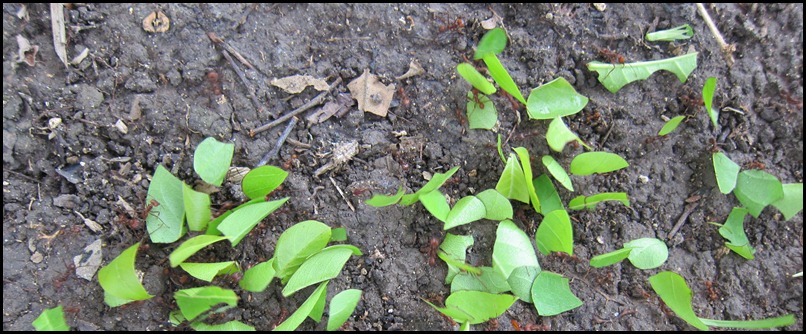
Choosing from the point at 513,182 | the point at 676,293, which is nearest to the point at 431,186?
the point at 513,182

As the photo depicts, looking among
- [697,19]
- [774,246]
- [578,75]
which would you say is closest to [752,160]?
[774,246]

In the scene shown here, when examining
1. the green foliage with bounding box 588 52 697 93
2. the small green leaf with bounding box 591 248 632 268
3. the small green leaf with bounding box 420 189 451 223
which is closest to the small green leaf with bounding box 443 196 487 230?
the small green leaf with bounding box 420 189 451 223

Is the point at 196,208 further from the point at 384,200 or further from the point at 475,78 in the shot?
the point at 475,78

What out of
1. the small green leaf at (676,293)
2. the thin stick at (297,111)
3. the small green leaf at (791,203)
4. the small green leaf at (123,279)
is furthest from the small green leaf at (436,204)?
the small green leaf at (791,203)

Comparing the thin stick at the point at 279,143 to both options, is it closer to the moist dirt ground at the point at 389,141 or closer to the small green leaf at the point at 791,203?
the moist dirt ground at the point at 389,141

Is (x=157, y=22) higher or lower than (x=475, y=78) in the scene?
higher

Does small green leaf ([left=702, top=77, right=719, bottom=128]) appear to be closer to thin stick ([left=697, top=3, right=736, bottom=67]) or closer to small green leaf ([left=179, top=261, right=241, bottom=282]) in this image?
thin stick ([left=697, top=3, right=736, bottom=67])
